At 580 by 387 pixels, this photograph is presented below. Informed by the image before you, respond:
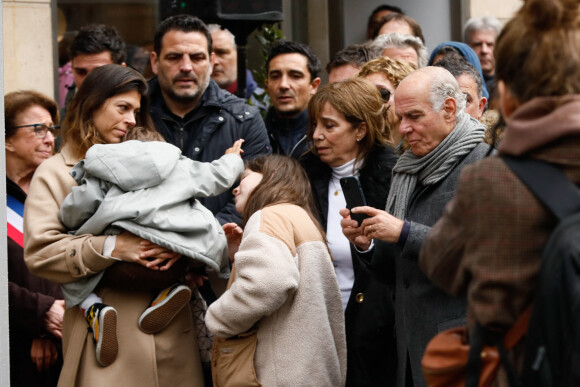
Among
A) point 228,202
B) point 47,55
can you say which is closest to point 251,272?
point 228,202

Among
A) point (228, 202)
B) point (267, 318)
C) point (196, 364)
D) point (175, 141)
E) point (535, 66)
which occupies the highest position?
point (535, 66)

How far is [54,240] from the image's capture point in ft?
13.8

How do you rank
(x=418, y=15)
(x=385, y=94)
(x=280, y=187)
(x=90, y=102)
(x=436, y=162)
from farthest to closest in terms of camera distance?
(x=418, y=15) < (x=385, y=94) < (x=90, y=102) < (x=280, y=187) < (x=436, y=162)

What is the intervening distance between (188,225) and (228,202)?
3.38 ft

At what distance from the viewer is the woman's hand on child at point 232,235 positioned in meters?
4.55

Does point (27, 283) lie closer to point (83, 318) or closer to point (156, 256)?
point (83, 318)

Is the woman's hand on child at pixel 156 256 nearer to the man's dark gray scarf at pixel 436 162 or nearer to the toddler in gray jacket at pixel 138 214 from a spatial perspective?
the toddler in gray jacket at pixel 138 214

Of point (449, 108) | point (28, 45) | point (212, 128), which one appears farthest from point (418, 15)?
point (449, 108)

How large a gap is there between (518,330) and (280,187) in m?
2.12

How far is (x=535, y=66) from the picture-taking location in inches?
91.7

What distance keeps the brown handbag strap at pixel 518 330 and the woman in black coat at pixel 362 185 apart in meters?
2.02

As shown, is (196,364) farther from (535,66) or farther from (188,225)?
(535,66)

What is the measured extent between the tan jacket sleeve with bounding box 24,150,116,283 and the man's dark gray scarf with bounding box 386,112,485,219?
4.37ft

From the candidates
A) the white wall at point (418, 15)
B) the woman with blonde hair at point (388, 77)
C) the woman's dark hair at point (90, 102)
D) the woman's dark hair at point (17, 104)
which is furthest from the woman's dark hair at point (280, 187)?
the white wall at point (418, 15)
